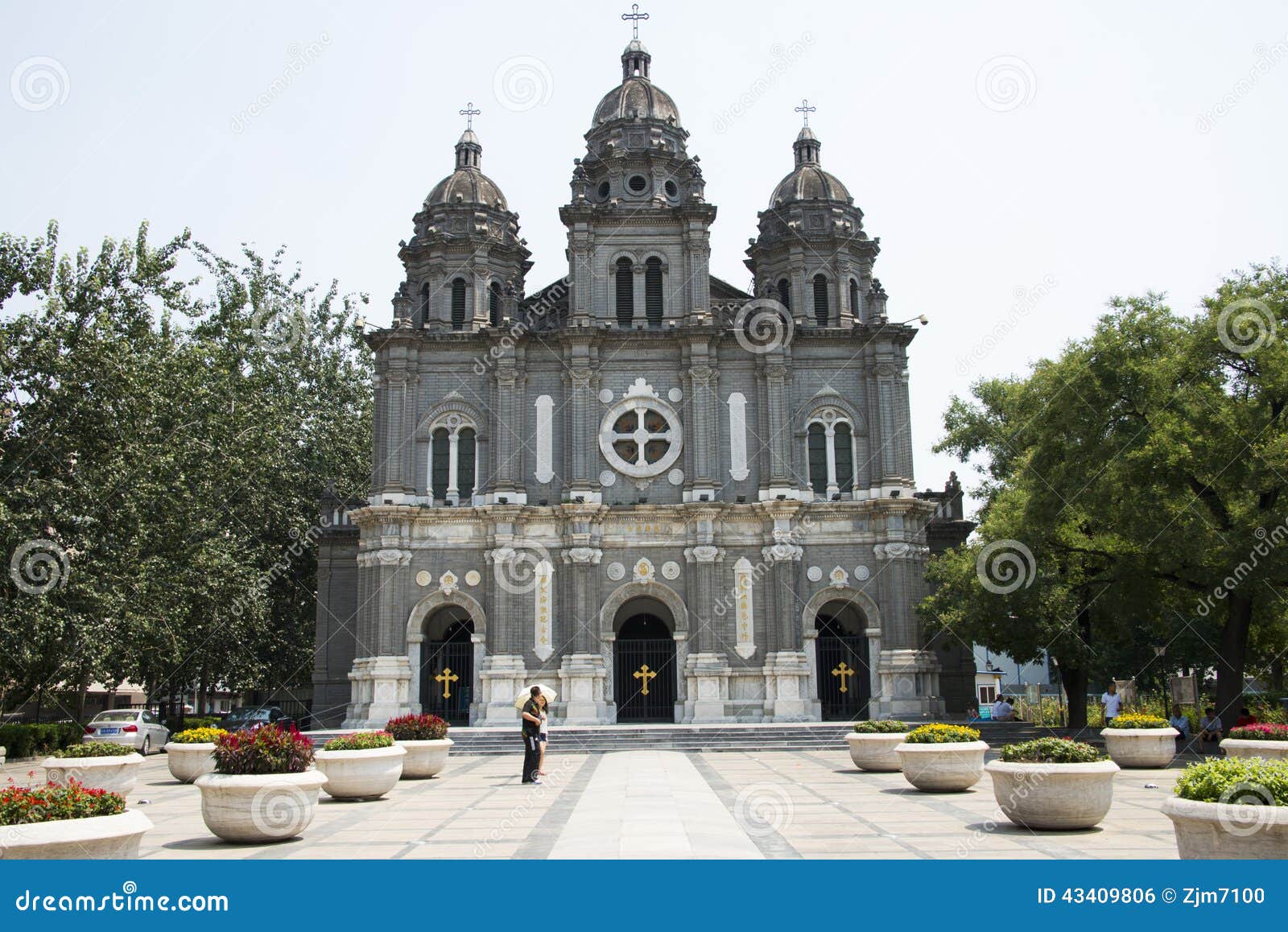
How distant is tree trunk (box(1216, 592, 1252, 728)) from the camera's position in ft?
86.2

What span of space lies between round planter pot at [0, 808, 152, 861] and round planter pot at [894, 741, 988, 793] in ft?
39.4

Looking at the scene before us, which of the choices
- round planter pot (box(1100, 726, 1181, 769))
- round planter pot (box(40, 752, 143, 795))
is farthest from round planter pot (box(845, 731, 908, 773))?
round planter pot (box(40, 752, 143, 795))

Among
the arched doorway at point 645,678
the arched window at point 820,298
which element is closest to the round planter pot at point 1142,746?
the arched doorway at point 645,678

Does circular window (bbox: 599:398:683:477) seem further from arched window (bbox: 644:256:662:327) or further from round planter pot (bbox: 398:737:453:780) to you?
round planter pot (bbox: 398:737:453:780)

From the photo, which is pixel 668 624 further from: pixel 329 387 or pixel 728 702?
pixel 329 387

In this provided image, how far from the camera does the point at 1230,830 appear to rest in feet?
31.4

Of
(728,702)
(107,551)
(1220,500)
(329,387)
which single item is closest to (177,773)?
(107,551)

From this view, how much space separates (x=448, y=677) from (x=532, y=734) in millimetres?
16777

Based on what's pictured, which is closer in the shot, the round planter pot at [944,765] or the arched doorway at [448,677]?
the round planter pot at [944,765]

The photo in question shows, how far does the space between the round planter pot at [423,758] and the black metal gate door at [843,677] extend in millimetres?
17285

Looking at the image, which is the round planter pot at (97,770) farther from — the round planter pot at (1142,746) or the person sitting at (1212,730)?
the person sitting at (1212,730)

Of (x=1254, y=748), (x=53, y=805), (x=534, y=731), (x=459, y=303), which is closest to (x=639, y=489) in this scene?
(x=459, y=303)

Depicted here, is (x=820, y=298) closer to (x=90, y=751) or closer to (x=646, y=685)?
(x=646, y=685)

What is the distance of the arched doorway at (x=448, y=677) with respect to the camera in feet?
122
